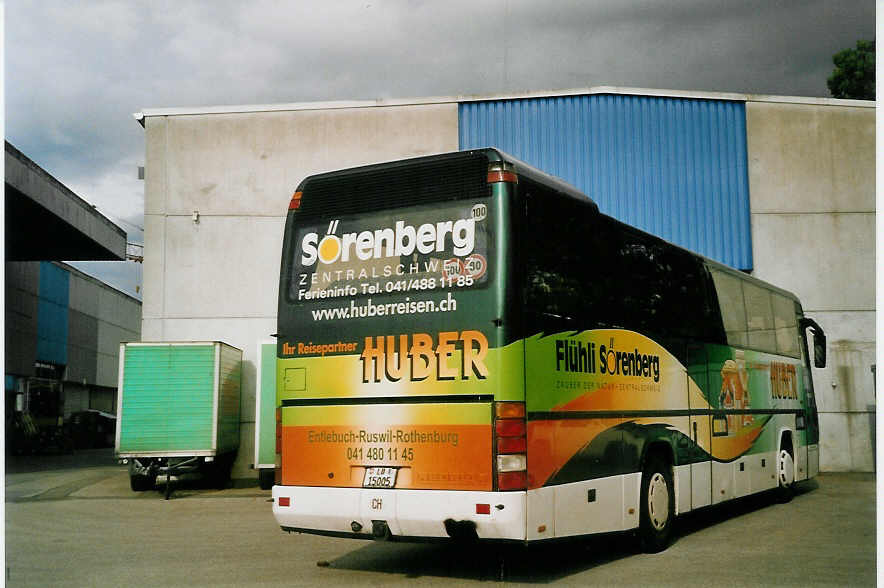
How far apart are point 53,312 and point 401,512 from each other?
37397 mm

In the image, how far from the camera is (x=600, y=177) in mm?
20984

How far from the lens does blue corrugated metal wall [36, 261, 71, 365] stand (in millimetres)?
39969

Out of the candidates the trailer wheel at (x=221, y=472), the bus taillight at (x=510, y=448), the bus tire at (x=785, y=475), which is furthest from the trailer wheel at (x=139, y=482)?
the bus taillight at (x=510, y=448)

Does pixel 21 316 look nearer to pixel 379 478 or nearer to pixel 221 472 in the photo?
pixel 221 472

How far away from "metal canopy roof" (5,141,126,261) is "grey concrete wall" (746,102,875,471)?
17968 mm

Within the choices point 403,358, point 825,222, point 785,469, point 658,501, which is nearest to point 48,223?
point 825,222

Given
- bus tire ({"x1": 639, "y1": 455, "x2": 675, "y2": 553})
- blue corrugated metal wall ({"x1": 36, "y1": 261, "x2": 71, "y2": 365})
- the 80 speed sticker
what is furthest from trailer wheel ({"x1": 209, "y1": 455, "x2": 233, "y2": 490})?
blue corrugated metal wall ({"x1": 36, "y1": 261, "x2": 71, "y2": 365})

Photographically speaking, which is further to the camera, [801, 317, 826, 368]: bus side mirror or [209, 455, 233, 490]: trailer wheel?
[209, 455, 233, 490]: trailer wheel

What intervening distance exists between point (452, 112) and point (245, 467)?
9.09 m

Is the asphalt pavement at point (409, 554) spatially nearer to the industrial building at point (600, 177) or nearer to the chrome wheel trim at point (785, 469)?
the chrome wheel trim at point (785, 469)

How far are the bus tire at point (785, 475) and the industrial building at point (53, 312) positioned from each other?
19.3 m

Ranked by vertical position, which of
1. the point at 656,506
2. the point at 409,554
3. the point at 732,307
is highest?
the point at 732,307

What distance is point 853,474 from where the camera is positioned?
66.8ft

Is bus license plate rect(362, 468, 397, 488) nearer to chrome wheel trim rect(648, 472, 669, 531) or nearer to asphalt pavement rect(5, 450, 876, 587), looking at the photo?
asphalt pavement rect(5, 450, 876, 587)
